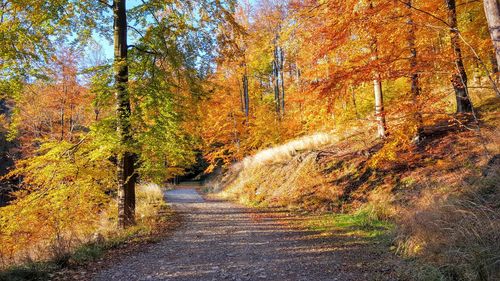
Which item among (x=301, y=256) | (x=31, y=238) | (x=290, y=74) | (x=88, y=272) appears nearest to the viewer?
(x=88, y=272)

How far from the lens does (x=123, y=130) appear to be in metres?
8.97

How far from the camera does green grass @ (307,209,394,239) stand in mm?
7414

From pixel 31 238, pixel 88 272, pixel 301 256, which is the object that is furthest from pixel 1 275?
pixel 301 256

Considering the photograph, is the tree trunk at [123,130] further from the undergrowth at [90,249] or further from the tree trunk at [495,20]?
the tree trunk at [495,20]

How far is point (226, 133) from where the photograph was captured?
2867 centimetres

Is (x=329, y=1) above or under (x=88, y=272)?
above

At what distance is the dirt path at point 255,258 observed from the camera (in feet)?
17.1

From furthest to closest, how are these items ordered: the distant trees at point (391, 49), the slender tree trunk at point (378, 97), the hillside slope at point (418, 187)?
1. the slender tree trunk at point (378, 97)
2. the distant trees at point (391, 49)
3. the hillside slope at point (418, 187)

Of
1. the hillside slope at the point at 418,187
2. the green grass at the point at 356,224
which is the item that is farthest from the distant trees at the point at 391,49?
the green grass at the point at 356,224

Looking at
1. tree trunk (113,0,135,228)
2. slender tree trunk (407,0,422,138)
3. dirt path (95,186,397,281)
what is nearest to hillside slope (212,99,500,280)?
dirt path (95,186,397,281)

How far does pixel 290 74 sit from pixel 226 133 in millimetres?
10174

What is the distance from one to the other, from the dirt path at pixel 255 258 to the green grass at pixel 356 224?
470mm

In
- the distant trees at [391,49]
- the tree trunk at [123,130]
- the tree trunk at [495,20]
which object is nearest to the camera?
the tree trunk at [495,20]

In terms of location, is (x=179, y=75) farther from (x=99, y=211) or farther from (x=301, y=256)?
(x=301, y=256)
